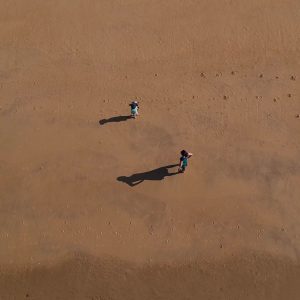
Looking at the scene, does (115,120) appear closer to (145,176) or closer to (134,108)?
(134,108)

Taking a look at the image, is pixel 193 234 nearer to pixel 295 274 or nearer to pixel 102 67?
pixel 295 274

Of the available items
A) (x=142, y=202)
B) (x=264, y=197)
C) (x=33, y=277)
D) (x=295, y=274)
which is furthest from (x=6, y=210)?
(x=295, y=274)

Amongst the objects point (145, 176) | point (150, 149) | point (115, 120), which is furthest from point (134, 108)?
point (145, 176)

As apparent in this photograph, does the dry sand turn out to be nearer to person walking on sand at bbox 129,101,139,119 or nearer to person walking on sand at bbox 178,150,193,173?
person walking on sand at bbox 178,150,193,173

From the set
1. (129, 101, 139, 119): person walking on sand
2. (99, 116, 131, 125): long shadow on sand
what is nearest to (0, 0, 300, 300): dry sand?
(99, 116, 131, 125): long shadow on sand

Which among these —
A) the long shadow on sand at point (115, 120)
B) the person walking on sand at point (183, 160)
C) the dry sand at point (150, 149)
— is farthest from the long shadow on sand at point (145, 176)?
the long shadow on sand at point (115, 120)
